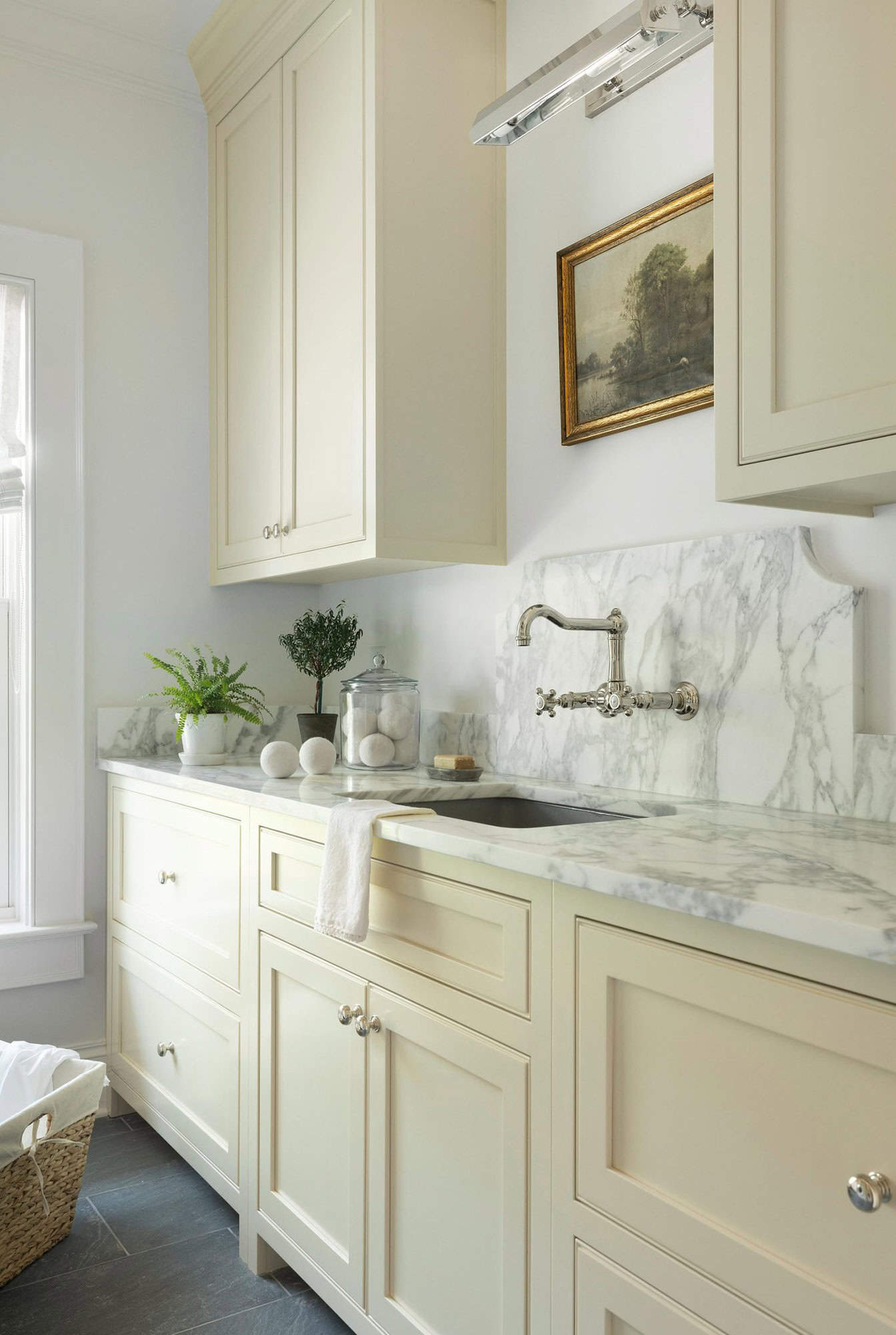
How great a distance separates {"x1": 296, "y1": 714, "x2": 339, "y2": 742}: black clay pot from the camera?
260 cm

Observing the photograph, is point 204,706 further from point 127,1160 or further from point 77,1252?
point 77,1252

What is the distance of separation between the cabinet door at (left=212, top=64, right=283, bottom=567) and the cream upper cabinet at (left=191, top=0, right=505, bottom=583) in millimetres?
16

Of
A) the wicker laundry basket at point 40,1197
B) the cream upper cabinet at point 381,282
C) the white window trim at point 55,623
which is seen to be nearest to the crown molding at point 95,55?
the cream upper cabinet at point 381,282

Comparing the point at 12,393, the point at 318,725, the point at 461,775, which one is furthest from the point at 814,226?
the point at 12,393

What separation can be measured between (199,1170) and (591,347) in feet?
6.10

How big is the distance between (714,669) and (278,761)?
0.95 meters

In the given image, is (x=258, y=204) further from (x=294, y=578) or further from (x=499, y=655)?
(x=499, y=655)

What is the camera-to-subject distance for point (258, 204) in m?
2.66

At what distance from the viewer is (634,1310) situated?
112cm

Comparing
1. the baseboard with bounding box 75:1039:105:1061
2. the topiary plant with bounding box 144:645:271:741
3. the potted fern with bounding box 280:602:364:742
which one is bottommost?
the baseboard with bounding box 75:1039:105:1061

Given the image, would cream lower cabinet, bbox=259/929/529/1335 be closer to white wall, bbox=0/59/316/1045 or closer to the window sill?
the window sill

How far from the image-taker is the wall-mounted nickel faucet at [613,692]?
1812 millimetres

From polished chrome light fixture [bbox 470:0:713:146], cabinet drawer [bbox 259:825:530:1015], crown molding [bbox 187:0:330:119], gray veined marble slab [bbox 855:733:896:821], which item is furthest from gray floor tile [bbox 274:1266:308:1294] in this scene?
crown molding [bbox 187:0:330:119]

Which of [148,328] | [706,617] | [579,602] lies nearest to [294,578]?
[148,328]
